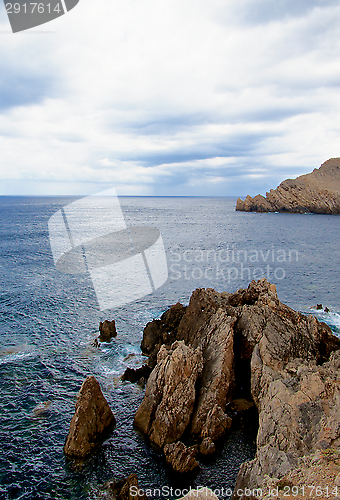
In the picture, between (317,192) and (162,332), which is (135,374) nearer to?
(162,332)

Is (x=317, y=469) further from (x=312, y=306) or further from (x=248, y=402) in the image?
(x=312, y=306)

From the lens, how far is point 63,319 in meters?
42.4

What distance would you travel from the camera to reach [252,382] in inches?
926

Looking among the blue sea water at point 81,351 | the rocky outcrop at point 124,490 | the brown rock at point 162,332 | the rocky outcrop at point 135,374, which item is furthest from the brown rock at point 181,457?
the brown rock at point 162,332

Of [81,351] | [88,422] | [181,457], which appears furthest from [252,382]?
[81,351]

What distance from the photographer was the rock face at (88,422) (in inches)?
817

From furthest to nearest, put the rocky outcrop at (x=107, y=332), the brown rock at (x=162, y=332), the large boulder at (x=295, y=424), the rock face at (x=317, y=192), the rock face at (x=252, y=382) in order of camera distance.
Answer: the rock face at (x=317, y=192) < the rocky outcrop at (x=107, y=332) < the brown rock at (x=162, y=332) < the rock face at (x=252, y=382) < the large boulder at (x=295, y=424)

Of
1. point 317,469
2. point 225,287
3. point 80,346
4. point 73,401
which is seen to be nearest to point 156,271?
point 225,287

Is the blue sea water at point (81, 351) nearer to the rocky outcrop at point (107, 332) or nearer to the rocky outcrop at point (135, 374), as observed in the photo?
the rocky outcrop at point (135, 374)

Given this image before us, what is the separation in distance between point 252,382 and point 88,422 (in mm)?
11617

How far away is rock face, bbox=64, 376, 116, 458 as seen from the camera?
20.8m

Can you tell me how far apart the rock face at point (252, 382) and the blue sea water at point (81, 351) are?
2.07 metres

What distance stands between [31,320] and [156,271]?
31.6 m

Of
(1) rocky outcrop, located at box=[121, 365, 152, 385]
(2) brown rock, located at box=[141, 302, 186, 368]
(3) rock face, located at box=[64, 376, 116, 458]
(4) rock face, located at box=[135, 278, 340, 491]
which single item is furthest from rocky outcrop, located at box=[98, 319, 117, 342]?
(3) rock face, located at box=[64, 376, 116, 458]
